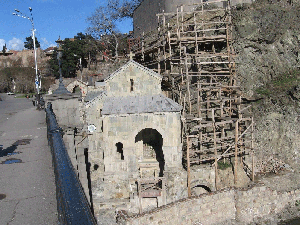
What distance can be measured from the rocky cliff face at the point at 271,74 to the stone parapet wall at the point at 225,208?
2.46 meters

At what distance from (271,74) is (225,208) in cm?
999

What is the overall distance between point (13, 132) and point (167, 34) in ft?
43.3

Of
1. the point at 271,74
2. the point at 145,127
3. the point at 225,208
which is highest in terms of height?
the point at 271,74

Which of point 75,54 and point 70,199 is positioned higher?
point 75,54

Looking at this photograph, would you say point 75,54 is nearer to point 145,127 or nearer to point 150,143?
point 150,143

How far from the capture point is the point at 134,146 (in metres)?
14.7

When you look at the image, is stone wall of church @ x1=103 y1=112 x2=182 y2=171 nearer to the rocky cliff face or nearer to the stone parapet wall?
the stone parapet wall

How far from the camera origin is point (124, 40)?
37219 mm

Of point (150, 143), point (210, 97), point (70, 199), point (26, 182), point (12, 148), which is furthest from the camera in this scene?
point (150, 143)

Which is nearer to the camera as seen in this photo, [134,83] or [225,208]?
[225,208]

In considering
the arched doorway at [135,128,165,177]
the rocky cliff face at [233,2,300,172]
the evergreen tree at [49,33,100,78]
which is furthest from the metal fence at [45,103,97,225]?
the evergreen tree at [49,33,100,78]

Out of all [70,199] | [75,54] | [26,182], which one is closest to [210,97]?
[26,182]

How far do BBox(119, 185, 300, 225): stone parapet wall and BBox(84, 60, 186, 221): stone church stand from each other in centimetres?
151

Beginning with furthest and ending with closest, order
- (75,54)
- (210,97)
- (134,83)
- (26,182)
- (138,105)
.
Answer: (75,54)
(210,97)
(134,83)
(138,105)
(26,182)
